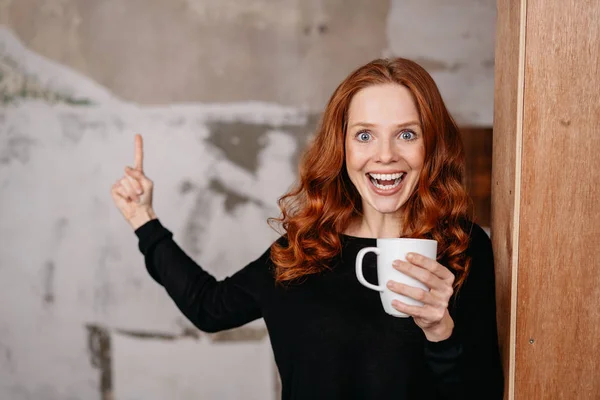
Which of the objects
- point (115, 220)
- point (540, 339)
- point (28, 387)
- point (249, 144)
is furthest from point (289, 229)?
point (28, 387)

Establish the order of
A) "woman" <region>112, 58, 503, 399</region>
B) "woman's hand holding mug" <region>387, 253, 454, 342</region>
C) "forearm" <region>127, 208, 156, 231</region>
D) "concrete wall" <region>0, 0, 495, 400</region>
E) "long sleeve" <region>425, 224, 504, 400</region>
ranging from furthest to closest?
"concrete wall" <region>0, 0, 495, 400</region> → "forearm" <region>127, 208, 156, 231</region> → "woman" <region>112, 58, 503, 399</region> → "long sleeve" <region>425, 224, 504, 400</region> → "woman's hand holding mug" <region>387, 253, 454, 342</region>

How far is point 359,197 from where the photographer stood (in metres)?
1.50

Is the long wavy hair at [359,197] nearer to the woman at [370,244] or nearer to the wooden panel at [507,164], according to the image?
the woman at [370,244]

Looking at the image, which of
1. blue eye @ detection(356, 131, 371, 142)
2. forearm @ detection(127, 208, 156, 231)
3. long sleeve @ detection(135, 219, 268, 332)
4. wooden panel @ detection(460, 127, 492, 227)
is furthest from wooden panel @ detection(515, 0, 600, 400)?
wooden panel @ detection(460, 127, 492, 227)

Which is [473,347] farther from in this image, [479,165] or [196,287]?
[479,165]

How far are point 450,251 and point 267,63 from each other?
4.05 feet

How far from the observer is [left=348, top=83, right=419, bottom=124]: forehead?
1.30 m

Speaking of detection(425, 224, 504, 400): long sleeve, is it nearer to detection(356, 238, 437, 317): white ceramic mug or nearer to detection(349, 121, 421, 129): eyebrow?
detection(356, 238, 437, 317): white ceramic mug

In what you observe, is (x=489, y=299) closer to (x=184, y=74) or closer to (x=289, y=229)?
(x=289, y=229)

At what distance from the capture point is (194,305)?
153cm

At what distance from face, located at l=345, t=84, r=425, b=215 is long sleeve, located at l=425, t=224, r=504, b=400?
204 mm

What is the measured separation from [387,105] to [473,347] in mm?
498

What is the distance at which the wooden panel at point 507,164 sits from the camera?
3.46ft

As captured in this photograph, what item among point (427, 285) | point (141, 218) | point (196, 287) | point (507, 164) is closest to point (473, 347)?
point (427, 285)
